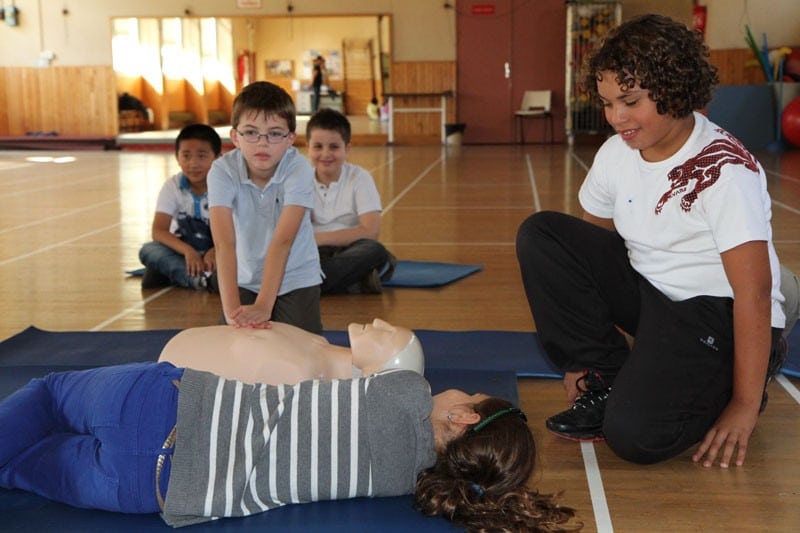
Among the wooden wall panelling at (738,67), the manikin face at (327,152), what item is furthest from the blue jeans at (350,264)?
the wooden wall panelling at (738,67)

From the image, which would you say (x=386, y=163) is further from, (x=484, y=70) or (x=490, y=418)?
(x=490, y=418)

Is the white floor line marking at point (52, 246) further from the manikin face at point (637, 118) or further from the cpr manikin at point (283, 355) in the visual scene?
the manikin face at point (637, 118)

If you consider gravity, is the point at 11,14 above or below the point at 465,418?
above

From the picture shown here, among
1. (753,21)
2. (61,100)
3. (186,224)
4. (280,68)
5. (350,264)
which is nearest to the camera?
(350,264)

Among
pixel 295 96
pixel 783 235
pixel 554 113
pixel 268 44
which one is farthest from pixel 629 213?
pixel 268 44

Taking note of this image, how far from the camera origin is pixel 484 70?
14.2 m

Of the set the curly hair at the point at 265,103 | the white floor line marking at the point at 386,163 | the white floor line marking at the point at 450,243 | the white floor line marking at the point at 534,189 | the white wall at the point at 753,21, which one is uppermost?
the white wall at the point at 753,21

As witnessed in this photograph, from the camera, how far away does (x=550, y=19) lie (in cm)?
1389

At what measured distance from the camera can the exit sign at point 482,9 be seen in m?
14.0

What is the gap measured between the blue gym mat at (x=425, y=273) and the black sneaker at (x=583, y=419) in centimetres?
166

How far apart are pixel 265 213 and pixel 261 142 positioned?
0.26 meters

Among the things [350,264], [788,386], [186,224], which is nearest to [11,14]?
[186,224]

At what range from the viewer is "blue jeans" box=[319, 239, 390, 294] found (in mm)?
3611

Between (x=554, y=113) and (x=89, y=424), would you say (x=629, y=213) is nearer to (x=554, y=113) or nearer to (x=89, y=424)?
(x=89, y=424)
